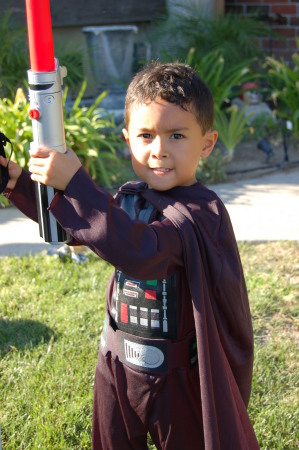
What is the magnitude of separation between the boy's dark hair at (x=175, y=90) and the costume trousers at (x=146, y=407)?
685 millimetres

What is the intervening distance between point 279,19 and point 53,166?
6339 millimetres

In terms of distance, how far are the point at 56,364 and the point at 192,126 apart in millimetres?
1488

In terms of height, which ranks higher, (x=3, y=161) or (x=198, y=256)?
(x=3, y=161)

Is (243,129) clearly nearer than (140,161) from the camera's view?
No

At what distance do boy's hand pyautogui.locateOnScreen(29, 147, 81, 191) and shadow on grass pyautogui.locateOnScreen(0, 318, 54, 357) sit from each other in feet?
5.59

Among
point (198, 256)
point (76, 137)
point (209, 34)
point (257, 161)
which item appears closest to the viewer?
point (198, 256)

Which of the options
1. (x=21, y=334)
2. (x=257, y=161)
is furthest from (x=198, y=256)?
(x=257, y=161)

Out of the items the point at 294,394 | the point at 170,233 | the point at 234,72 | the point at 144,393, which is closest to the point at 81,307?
the point at 294,394

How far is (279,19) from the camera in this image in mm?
7254

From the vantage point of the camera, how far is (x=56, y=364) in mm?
2896

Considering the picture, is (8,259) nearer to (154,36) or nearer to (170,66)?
(170,66)

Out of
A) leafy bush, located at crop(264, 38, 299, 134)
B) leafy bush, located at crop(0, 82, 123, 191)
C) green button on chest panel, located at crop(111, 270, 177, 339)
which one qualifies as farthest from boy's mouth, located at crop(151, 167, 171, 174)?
leafy bush, located at crop(264, 38, 299, 134)

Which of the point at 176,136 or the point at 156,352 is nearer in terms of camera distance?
the point at 176,136

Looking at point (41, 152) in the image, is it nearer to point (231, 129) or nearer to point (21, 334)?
point (21, 334)
